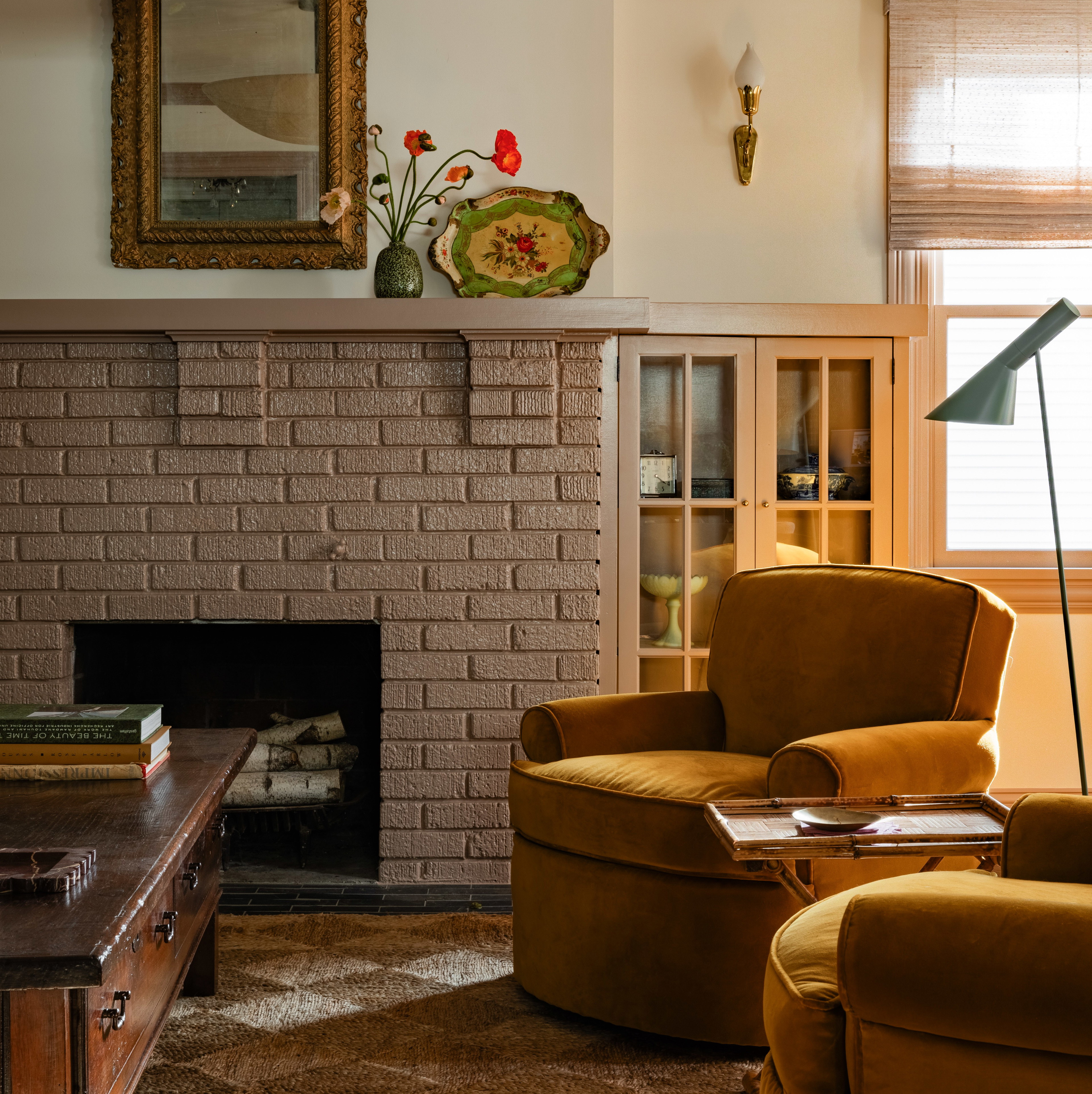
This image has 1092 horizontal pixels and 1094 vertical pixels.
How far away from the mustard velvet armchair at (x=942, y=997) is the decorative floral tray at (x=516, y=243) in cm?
201

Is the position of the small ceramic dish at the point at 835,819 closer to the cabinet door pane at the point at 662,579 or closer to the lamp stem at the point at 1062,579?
the lamp stem at the point at 1062,579

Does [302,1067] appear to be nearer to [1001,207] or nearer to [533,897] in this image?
[533,897]

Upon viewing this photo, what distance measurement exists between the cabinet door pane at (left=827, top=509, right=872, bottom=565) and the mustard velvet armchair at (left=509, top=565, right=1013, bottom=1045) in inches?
25.9

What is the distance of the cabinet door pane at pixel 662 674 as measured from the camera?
9.58ft

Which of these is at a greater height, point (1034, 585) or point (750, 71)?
point (750, 71)

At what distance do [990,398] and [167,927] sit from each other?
6.66 feet

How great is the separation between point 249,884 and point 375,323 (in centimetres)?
152

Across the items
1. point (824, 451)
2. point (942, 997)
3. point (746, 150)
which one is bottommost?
point (942, 997)

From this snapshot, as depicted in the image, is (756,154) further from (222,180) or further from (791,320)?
(222,180)

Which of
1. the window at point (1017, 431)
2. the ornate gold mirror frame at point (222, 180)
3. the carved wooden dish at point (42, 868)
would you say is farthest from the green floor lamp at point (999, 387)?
the carved wooden dish at point (42, 868)

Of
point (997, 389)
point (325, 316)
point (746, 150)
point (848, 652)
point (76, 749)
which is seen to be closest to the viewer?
point (76, 749)

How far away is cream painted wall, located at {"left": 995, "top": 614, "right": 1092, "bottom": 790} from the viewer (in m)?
3.09

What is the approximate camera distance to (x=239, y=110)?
281 cm

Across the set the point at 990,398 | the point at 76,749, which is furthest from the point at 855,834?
the point at 990,398
